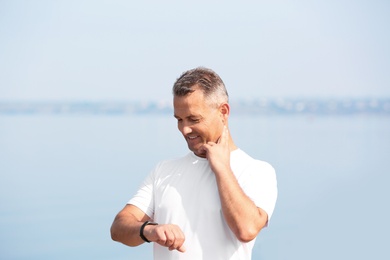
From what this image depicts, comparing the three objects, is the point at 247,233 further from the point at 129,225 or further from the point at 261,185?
the point at 129,225

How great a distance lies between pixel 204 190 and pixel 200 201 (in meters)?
0.03

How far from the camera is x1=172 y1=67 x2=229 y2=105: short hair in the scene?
1977 millimetres

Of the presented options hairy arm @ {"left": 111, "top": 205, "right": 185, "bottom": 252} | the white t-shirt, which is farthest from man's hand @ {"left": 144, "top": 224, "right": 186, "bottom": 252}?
the white t-shirt

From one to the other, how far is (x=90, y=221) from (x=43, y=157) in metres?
2.52

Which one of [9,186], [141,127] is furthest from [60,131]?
[9,186]

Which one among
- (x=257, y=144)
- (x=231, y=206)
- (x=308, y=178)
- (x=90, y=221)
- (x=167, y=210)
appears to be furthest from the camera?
(x=257, y=144)

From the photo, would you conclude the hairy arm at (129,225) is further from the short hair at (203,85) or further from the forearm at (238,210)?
the short hair at (203,85)

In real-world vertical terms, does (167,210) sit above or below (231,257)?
above

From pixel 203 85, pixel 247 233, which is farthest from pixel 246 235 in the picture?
pixel 203 85

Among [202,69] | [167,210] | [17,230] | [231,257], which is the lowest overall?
[17,230]

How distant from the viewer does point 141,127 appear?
10.9 m

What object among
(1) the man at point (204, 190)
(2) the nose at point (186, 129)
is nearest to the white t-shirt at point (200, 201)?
(1) the man at point (204, 190)

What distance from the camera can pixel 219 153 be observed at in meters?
1.96

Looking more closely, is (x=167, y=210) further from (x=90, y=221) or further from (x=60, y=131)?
(x=60, y=131)
